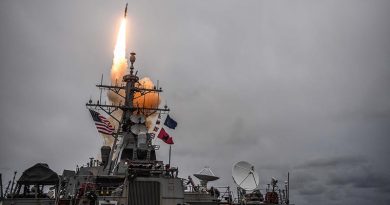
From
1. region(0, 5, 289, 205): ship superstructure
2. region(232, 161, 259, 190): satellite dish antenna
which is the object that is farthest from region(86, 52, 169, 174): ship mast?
region(232, 161, 259, 190): satellite dish antenna

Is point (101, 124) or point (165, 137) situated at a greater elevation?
point (101, 124)

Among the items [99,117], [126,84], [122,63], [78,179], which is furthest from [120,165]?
[122,63]

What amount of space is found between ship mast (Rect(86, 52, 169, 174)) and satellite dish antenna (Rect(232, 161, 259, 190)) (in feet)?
21.6

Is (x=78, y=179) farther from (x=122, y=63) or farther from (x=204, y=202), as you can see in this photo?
(x=122, y=63)

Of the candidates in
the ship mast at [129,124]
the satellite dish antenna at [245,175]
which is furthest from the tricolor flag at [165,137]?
the satellite dish antenna at [245,175]

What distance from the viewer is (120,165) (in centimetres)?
2452

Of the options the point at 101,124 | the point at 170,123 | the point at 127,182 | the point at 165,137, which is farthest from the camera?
the point at 170,123

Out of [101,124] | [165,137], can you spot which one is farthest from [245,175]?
[101,124]

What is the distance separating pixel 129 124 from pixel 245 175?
35.8 ft

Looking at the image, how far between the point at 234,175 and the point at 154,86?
1352 cm

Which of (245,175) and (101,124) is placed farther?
(101,124)

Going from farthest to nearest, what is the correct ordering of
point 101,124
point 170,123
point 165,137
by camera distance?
point 170,123 < point 101,124 < point 165,137

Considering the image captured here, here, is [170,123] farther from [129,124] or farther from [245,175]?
[245,175]

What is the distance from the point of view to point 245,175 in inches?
911
